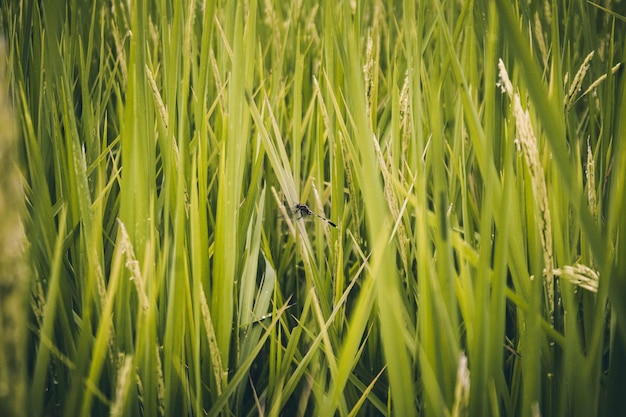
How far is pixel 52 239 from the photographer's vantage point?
63 centimetres

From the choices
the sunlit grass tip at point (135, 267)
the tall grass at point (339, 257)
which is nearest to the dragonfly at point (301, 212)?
the tall grass at point (339, 257)

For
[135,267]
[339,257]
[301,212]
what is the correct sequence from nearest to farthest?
1. [135,267]
2. [339,257]
3. [301,212]

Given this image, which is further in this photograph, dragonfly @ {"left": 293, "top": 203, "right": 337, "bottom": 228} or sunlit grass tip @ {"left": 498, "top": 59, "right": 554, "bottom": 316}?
dragonfly @ {"left": 293, "top": 203, "right": 337, "bottom": 228}

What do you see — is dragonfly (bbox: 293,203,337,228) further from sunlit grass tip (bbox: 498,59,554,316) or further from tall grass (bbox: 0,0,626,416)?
sunlit grass tip (bbox: 498,59,554,316)

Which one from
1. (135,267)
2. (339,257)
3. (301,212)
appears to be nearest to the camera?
(135,267)

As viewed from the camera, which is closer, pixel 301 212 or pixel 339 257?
A: pixel 339 257

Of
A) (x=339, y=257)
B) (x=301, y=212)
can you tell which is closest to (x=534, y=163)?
(x=339, y=257)

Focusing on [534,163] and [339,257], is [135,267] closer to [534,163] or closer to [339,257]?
[339,257]

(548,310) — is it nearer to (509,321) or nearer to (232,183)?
(509,321)

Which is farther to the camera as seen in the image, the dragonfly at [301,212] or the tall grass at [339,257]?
the dragonfly at [301,212]

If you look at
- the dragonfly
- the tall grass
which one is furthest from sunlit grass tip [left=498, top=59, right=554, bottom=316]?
the dragonfly

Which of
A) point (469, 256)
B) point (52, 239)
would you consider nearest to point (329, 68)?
point (469, 256)

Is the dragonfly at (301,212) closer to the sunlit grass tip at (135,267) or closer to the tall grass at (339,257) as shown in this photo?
the tall grass at (339,257)

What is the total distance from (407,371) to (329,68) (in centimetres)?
45
